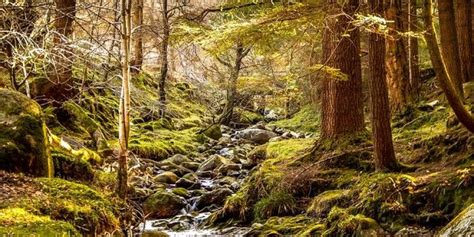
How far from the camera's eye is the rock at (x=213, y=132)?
721 inches

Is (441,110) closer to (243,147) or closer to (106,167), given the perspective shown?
(106,167)

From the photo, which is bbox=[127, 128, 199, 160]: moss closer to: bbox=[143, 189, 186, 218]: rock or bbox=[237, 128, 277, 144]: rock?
bbox=[237, 128, 277, 144]: rock

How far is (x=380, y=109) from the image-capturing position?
660cm

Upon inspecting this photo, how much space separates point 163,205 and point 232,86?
937cm

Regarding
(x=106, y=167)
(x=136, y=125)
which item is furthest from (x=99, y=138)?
(x=136, y=125)

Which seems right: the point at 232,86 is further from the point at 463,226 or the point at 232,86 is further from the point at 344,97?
the point at 463,226

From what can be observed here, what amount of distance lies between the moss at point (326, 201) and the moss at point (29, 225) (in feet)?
11.7

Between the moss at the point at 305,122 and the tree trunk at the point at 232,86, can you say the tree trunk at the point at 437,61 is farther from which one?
the moss at the point at 305,122

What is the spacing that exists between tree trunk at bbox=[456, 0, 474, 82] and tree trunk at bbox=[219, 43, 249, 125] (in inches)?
298

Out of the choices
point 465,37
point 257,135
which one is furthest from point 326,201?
point 257,135

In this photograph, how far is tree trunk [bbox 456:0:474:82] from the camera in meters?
9.28

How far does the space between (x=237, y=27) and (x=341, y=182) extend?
2798 millimetres

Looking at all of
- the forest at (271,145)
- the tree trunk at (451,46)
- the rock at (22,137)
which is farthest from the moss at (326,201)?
the rock at (22,137)

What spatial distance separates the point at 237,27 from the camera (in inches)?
275
